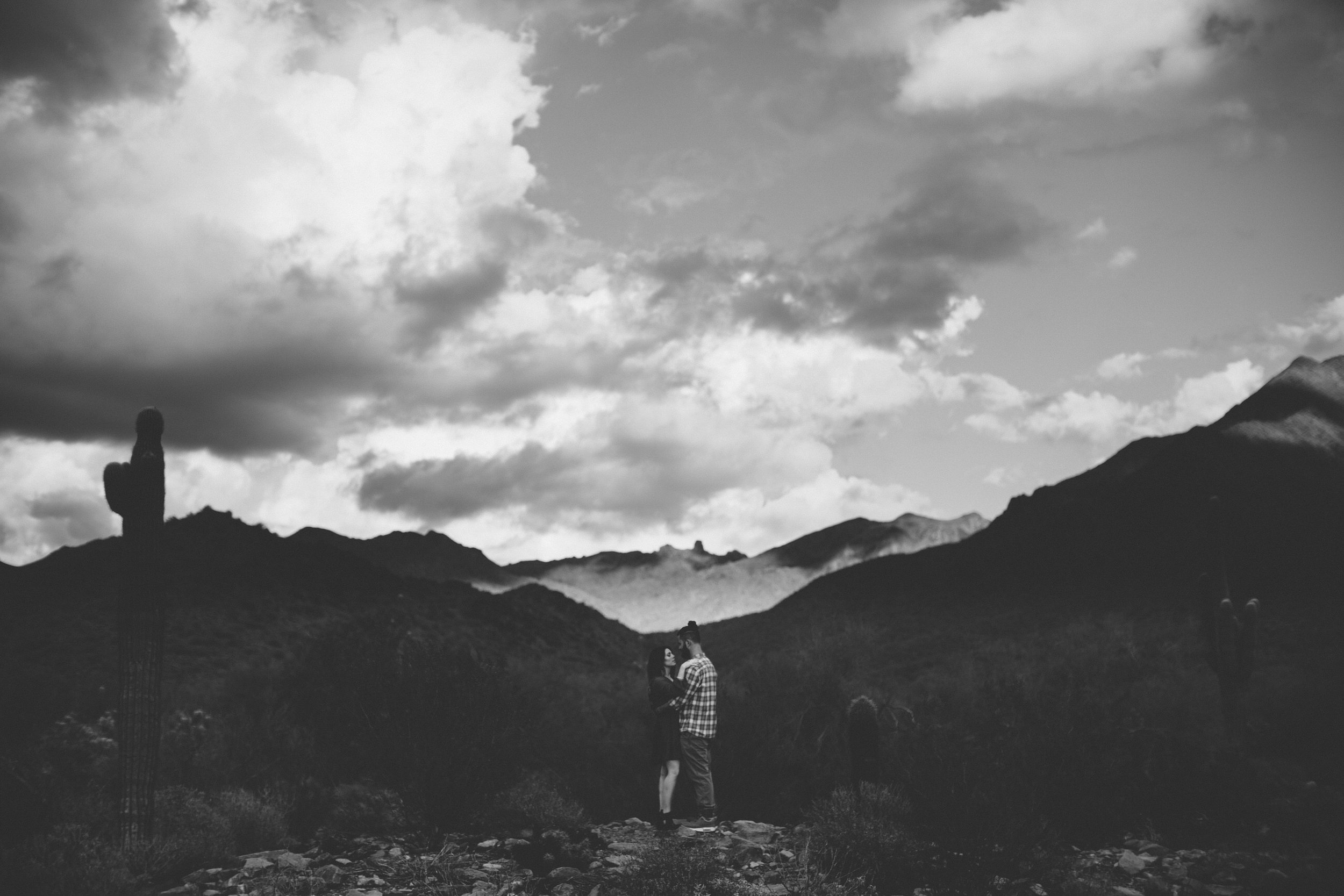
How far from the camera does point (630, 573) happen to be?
14025 centimetres

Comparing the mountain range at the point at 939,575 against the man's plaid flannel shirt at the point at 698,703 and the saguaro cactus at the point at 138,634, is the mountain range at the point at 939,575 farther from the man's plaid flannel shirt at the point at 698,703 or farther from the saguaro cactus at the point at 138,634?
the man's plaid flannel shirt at the point at 698,703

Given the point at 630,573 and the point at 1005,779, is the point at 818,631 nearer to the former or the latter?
the point at 1005,779

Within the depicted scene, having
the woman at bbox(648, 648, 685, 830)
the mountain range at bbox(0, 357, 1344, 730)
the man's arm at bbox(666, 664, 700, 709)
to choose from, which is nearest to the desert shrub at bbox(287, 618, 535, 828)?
the woman at bbox(648, 648, 685, 830)

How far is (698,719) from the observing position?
11.5 metres

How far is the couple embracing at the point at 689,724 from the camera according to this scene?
11.5m

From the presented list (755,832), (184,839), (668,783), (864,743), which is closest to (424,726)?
(184,839)

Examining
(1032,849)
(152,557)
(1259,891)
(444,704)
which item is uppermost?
(152,557)

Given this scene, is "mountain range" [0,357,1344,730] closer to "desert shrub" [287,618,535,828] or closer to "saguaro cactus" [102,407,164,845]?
"desert shrub" [287,618,535,828]

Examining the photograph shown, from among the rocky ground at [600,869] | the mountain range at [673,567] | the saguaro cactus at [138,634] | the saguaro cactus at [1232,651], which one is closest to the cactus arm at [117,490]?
the saguaro cactus at [138,634]

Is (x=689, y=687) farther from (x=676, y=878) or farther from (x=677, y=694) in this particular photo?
(x=676, y=878)

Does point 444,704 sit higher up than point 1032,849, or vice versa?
point 444,704

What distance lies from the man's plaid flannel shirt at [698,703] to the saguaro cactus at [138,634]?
565 cm

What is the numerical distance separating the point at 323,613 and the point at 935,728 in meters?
32.9

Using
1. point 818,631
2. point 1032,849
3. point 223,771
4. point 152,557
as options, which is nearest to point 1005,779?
point 1032,849
